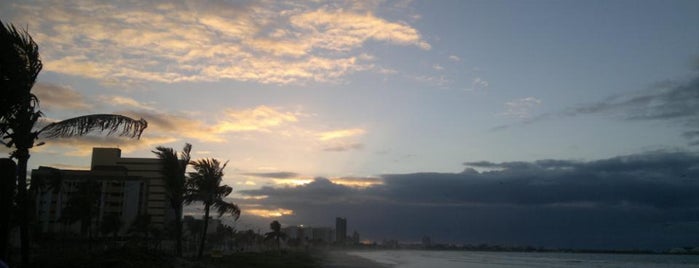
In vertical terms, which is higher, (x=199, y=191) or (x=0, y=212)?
(x=199, y=191)

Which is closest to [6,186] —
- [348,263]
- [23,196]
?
[23,196]

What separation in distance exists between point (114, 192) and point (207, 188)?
91.8 meters

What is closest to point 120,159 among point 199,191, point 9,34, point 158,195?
point 158,195

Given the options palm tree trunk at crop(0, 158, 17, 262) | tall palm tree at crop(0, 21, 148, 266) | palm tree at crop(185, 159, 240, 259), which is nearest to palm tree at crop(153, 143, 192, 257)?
palm tree at crop(185, 159, 240, 259)

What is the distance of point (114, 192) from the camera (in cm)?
11944

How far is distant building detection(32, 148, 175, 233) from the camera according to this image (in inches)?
4158

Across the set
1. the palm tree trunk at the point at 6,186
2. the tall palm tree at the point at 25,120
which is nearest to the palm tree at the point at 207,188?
the tall palm tree at the point at 25,120

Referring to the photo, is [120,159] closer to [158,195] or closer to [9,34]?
[158,195]

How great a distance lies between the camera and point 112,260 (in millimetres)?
19500

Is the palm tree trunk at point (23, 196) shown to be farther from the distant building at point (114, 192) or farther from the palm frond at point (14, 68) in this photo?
the distant building at point (114, 192)

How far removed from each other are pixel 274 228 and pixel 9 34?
4474 inches

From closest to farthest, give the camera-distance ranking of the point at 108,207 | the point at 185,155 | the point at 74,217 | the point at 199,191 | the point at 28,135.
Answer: the point at 28,135, the point at 185,155, the point at 199,191, the point at 74,217, the point at 108,207

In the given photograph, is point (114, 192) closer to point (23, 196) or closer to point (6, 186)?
point (23, 196)

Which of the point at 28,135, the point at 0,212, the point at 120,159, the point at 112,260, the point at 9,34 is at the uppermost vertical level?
the point at 120,159
